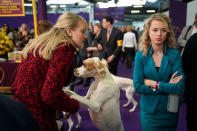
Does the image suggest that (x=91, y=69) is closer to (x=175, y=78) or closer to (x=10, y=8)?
(x=175, y=78)

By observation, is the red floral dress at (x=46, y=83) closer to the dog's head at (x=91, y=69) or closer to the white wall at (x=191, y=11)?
the dog's head at (x=91, y=69)

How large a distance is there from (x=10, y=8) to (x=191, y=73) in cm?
328

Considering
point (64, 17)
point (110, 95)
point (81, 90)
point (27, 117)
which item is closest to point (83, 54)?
point (81, 90)

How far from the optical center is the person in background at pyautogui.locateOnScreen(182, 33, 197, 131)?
1.76 m

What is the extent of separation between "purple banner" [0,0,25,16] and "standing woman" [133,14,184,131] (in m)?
2.69

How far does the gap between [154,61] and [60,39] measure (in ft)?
2.94

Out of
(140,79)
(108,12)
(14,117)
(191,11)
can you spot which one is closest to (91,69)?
(140,79)

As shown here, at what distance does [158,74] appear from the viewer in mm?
1571

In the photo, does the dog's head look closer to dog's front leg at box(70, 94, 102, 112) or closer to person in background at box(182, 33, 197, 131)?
dog's front leg at box(70, 94, 102, 112)

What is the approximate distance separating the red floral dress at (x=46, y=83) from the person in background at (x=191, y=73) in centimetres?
124

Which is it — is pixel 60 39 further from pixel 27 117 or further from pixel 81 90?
pixel 81 90

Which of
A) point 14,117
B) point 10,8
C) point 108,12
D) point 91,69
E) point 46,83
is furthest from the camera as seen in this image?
point 108,12

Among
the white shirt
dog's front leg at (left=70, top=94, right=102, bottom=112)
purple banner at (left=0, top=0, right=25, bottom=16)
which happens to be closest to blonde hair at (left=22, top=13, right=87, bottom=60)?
dog's front leg at (left=70, top=94, right=102, bottom=112)

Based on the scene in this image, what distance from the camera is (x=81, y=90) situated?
5.36 meters
